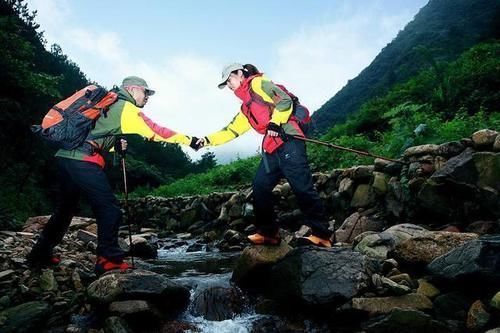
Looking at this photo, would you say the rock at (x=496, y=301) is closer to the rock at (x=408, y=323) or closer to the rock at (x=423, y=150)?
the rock at (x=408, y=323)

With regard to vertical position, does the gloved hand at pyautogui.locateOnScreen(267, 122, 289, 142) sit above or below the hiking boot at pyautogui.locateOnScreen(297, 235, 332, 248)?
above

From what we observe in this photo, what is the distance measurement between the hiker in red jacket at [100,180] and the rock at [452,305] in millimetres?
3412

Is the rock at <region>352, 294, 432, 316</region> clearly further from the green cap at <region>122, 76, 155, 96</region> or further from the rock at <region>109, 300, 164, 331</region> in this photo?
the green cap at <region>122, 76, 155, 96</region>

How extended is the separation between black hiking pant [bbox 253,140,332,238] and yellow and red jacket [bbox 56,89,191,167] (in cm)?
132

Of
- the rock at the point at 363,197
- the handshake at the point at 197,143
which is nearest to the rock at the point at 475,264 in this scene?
the rock at the point at 363,197

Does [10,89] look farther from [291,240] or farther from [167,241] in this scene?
[291,240]

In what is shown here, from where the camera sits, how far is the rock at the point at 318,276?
13.1ft

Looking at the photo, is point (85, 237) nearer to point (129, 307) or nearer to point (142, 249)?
point (142, 249)

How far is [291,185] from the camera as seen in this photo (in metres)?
4.93

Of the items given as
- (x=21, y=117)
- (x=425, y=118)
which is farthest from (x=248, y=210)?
(x=21, y=117)

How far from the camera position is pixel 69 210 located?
4.90 m

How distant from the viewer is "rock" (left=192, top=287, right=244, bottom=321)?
4.56m

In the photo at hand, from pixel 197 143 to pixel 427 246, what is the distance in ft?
10.2

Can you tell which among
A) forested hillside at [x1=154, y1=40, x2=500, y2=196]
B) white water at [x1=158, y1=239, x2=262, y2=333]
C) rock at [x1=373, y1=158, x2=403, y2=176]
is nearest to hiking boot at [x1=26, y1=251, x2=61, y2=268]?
white water at [x1=158, y1=239, x2=262, y2=333]
